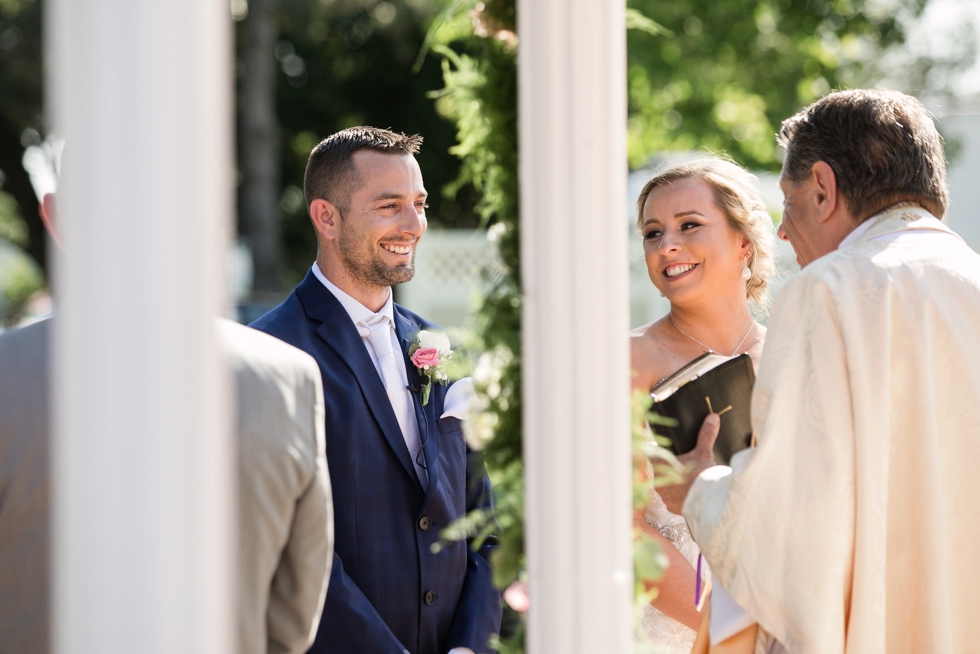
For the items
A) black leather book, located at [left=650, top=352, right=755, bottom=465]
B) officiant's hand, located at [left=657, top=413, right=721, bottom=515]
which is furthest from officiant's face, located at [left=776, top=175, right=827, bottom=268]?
officiant's hand, located at [left=657, top=413, right=721, bottom=515]

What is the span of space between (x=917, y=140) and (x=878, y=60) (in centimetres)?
1306

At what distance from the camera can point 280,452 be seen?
201 cm

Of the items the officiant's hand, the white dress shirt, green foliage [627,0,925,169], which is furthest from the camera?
green foliage [627,0,925,169]

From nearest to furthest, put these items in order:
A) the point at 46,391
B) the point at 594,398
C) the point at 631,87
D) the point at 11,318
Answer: the point at 594,398, the point at 46,391, the point at 631,87, the point at 11,318

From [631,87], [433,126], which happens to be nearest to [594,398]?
[631,87]

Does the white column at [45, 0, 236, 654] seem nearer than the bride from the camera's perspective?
Yes

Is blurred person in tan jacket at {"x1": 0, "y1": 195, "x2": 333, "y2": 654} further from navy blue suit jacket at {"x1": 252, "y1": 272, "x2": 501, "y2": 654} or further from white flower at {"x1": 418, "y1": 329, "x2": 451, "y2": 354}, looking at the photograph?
white flower at {"x1": 418, "y1": 329, "x2": 451, "y2": 354}

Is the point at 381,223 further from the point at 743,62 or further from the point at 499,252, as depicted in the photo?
the point at 743,62

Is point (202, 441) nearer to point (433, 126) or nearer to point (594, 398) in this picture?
point (594, 398)

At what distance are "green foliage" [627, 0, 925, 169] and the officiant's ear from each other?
34.2 ft

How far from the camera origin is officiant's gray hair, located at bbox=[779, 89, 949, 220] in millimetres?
2633

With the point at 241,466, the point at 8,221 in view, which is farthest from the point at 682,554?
the point at 8,221

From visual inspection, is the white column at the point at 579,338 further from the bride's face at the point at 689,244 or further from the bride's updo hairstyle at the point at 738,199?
the bride's updo hairstyle at the point at 738,199

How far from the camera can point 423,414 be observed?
3.20m
